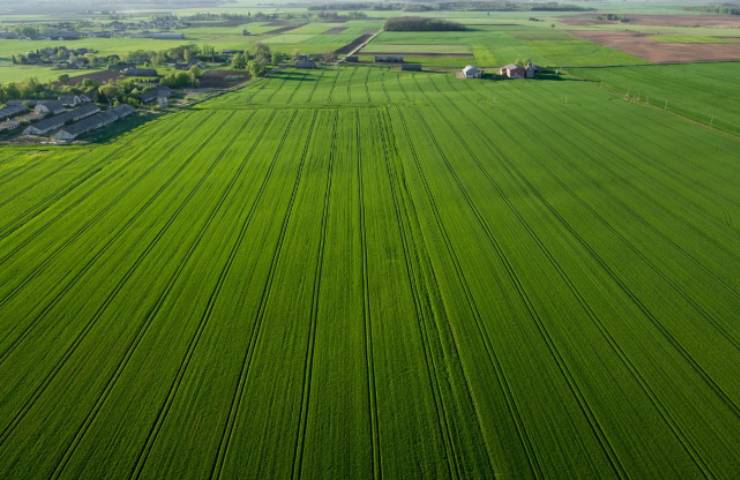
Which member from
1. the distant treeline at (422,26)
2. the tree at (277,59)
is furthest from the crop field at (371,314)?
the distant treeline at (422,26)

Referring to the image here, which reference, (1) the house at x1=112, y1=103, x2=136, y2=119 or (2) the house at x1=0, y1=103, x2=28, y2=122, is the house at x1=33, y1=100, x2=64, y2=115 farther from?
(1) the house at x1=112, y1=103, x2=136, y2=119

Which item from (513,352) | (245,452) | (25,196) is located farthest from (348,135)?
(245,452)

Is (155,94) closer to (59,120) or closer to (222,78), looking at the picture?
(59,120)

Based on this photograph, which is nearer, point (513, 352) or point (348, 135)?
point (513, 352)

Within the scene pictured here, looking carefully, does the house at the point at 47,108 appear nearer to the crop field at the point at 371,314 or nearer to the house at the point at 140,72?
the crop field at the point at 371,314

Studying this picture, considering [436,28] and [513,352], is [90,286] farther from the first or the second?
[436,28]

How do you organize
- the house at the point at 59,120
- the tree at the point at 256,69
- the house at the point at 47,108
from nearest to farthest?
the house at the point at 59,120 < the house at the point at 47,108 < the tree at the point at 256,69

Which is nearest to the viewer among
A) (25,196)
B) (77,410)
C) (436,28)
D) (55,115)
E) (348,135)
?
(77,410)
